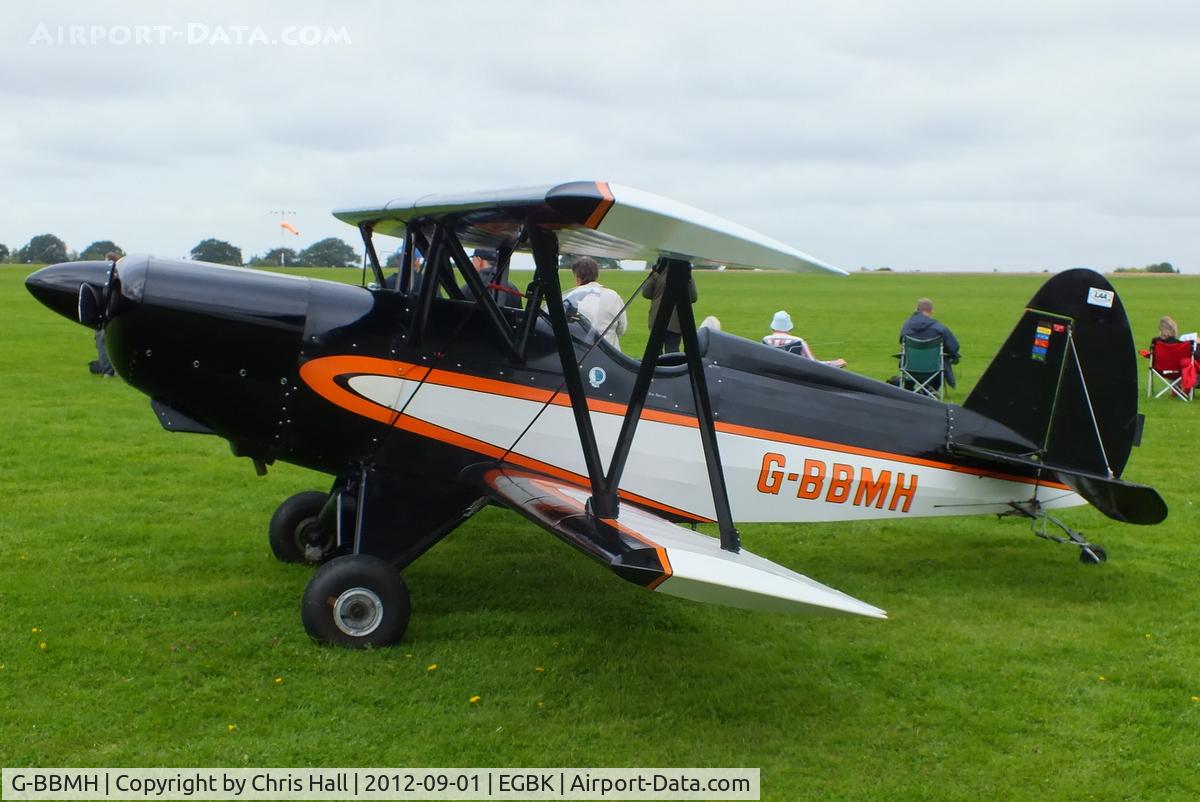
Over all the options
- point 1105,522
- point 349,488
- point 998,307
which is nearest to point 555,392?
point 349,488

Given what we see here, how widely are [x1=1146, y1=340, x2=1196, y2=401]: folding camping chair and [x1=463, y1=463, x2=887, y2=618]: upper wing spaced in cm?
1248

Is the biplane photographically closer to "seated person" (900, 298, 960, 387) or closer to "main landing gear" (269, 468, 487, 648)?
"main landing gear" (269, 468, 487, 648)

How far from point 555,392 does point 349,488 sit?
131 cm

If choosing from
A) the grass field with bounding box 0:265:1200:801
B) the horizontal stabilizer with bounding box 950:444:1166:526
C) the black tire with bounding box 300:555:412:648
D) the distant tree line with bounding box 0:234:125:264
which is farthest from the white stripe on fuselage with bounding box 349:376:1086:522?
the distant tree line with bounding box 0:234:125:264

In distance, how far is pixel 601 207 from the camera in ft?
12.8

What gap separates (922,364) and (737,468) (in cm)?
797

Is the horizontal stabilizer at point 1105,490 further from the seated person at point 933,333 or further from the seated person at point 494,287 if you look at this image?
the seated person at point 933,333

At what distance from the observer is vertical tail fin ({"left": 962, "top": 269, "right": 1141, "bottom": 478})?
21.1 feet

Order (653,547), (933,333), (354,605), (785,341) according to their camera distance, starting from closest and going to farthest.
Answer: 1. (653,547)
2. (354,605)
3. (785,341)
4. (933,333)

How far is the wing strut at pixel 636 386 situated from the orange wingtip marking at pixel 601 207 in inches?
32.6

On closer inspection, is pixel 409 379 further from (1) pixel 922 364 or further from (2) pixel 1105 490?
(1) pixel 922 364

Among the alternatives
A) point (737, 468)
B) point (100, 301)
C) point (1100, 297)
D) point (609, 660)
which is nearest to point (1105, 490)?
point (1100, 297)

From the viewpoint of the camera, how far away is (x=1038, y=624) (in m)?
5.87

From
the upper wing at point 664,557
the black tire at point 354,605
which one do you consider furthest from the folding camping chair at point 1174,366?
the black tire at point 354,605
